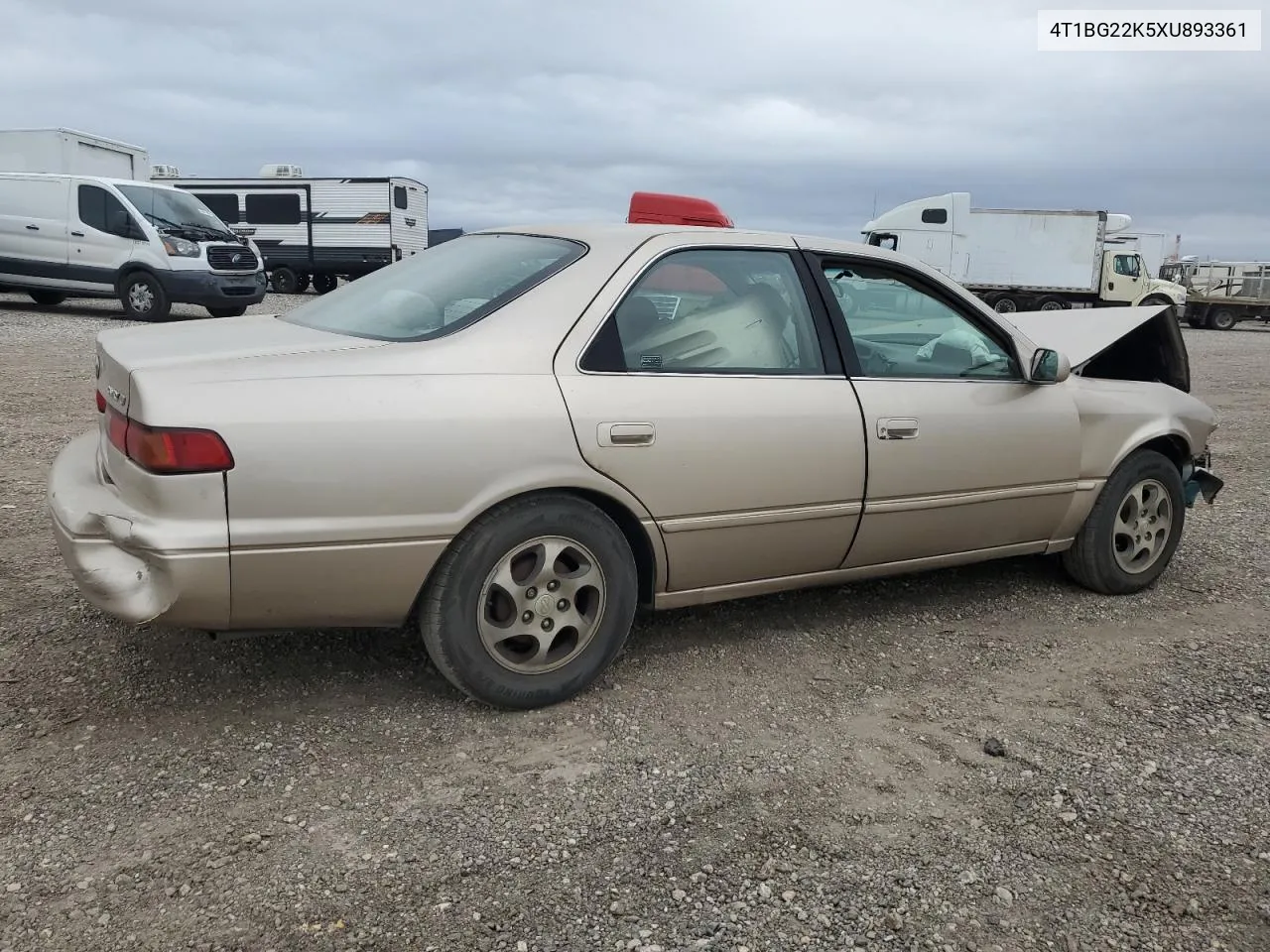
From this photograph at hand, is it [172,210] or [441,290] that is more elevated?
[172,210]

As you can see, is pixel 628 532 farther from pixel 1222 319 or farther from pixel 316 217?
pixel 1222 319

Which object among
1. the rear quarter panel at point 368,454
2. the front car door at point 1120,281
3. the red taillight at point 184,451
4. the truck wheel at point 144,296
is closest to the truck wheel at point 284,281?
the truck wheel at point 144,296

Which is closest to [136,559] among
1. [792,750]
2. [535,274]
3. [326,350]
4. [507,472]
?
[326,350]

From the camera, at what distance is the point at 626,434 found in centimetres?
306

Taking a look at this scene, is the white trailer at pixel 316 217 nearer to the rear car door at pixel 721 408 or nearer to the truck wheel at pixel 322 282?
the truck wheel at pixel 322 282

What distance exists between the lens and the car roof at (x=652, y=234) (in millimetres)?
3395

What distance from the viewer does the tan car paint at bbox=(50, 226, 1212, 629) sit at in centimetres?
262

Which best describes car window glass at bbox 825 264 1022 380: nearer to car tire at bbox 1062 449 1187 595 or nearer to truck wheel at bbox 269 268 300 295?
car tire at bbox 1062 449 1187 595

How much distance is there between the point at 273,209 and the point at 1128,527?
79.8ft

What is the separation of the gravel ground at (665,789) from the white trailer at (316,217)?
71.0 ft

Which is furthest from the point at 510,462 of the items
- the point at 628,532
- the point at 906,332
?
the point at 906,332

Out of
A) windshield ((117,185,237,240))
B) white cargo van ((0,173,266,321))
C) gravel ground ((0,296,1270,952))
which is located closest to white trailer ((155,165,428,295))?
windshield ((117,185,237,240))

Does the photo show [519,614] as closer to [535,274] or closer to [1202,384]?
[535,274]

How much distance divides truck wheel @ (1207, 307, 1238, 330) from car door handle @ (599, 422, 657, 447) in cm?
3297
